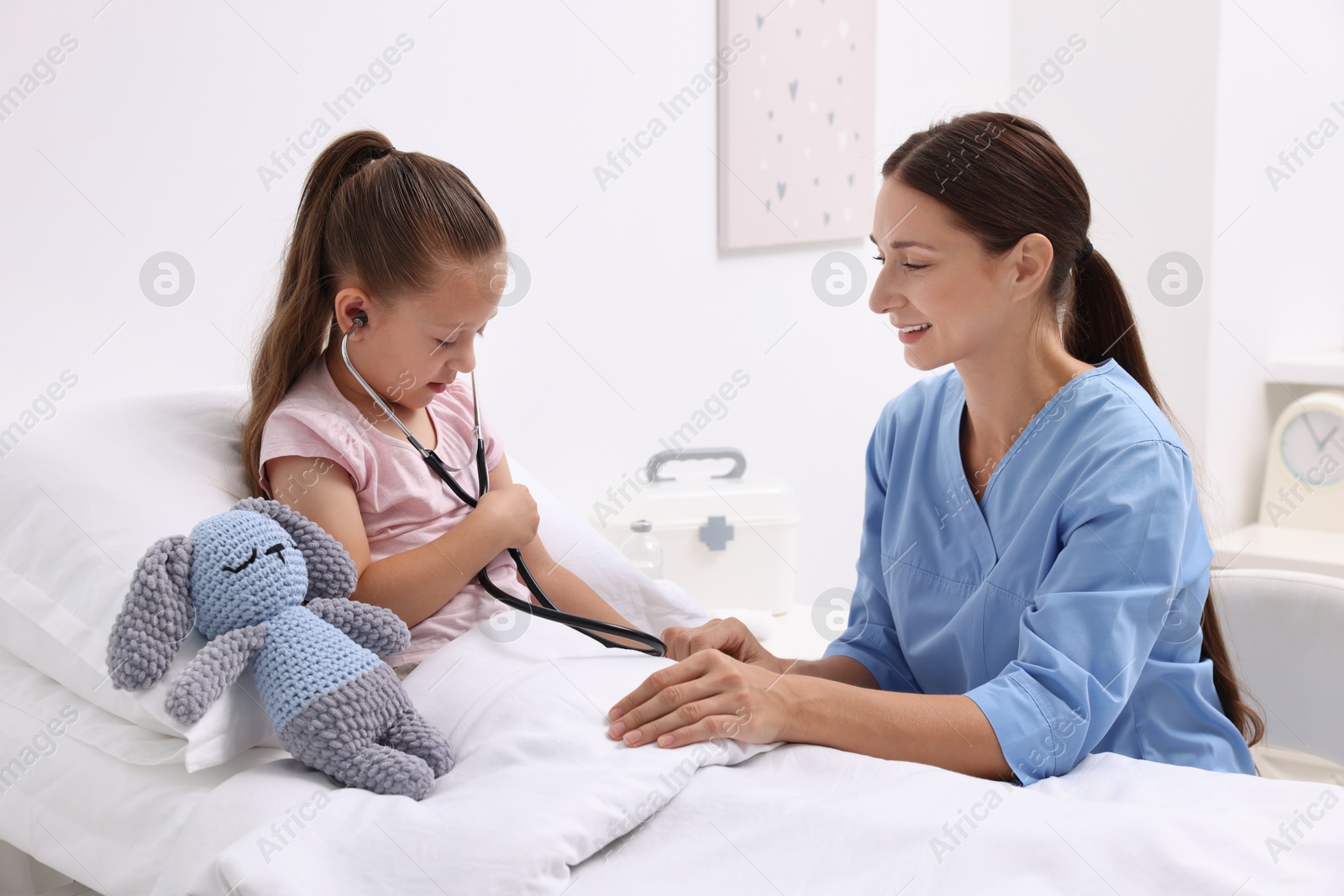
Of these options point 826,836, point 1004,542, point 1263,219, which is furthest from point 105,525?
point 1263,219

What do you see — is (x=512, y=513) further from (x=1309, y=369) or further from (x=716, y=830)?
(x=1309, y=369)

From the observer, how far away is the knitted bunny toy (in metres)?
0.92

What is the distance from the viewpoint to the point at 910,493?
1394 millimetres

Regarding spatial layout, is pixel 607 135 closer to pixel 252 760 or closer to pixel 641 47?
pixel 641 47

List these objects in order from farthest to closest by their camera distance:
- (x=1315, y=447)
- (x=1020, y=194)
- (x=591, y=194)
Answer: (x=1315, y=447) < (x=591, y=194) < (x=1020, y=194)

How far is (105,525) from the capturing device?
1.08m

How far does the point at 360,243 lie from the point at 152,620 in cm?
47

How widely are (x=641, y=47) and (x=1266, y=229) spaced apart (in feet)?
6.23

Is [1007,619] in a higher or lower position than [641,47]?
lower

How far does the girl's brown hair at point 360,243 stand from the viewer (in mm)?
1198

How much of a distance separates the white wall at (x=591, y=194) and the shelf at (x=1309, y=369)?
197 mm

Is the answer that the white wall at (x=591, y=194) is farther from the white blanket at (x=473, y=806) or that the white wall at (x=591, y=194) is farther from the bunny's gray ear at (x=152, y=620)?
the white blanket at (x=473, y=806)

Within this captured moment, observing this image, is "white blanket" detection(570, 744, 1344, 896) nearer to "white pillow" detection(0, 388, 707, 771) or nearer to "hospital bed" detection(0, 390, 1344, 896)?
"hospital bed" detection(0, 390, 1344, 896)

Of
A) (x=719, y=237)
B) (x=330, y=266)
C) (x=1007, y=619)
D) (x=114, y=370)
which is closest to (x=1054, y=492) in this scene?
(x=1007, y=619)
